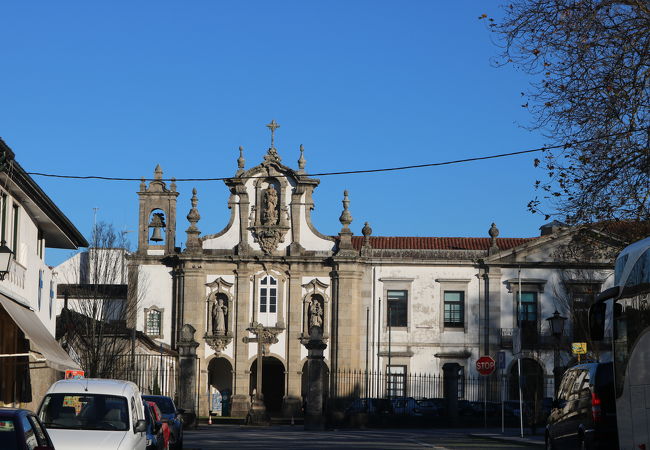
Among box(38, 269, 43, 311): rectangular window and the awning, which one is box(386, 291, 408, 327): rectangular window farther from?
the awning

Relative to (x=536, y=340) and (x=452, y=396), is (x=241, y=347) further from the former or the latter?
(x=536, y=340)

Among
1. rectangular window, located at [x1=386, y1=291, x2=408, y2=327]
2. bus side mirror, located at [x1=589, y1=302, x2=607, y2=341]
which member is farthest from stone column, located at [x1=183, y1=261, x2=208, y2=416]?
bus side mirror, located at [x1=589, y1=302, x2=607, y2=341]

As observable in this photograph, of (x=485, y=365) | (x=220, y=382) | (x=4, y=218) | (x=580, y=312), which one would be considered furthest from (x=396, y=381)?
(x=4, y=218)

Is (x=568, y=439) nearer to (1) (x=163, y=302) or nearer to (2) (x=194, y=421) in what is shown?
(2) (x=194, y=421)

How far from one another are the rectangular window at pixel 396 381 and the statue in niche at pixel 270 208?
9.90 m

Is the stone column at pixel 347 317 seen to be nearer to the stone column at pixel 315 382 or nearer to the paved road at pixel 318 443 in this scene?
the stone column at pixel 315 382

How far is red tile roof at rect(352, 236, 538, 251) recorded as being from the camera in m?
63.6

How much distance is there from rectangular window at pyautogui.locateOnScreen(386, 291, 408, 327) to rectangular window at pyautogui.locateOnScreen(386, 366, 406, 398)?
2.31 m

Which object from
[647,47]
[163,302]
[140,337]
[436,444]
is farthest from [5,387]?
[163,302]

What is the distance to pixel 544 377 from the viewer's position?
58719mm

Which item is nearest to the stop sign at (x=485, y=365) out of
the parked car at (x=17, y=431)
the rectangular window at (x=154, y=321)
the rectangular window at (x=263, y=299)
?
the rectangular window at (x=263, y=299)

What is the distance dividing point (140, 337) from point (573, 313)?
21321mm

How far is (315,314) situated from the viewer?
6025cm

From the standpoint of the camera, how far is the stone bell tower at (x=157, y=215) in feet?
204
